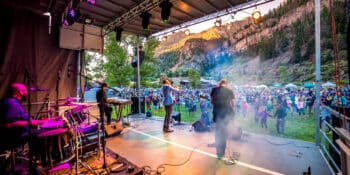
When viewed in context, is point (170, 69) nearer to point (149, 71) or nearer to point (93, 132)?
point (149, 71)

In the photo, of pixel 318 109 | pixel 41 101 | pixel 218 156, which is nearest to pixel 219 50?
pixel 318 109

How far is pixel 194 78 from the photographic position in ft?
40.1

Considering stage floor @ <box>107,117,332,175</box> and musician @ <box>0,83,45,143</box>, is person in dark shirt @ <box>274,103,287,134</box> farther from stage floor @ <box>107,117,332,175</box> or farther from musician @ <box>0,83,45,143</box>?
musician @ <box>0,83,45,143</box>

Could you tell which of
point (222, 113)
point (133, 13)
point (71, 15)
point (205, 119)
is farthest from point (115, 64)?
point (222, 113)

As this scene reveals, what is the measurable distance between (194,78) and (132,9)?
7.90 metres

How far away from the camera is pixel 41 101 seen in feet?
12.4

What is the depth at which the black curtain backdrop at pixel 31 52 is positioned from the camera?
307 cm

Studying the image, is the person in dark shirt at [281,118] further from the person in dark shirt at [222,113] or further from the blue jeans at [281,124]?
the person in dark shirt at [222,113]

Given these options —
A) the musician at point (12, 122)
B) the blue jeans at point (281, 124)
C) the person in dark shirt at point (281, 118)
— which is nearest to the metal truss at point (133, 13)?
the musician at point (12, 122)

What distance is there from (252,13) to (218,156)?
4.10 m

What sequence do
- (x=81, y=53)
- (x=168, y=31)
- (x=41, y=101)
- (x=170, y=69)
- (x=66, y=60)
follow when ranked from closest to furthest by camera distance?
(x=41, y=101) → (x=66, y=60) → (x=81, y=53) → (x=168, y=31) → (x=170, y=69)

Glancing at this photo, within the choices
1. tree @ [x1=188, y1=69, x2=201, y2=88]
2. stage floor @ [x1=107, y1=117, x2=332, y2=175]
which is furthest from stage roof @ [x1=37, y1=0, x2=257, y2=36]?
tree @ [x1=188, y1=69, x2=201, y2=88]

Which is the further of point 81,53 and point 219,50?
point 219,50

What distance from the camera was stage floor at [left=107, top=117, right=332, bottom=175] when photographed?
2496 mm
